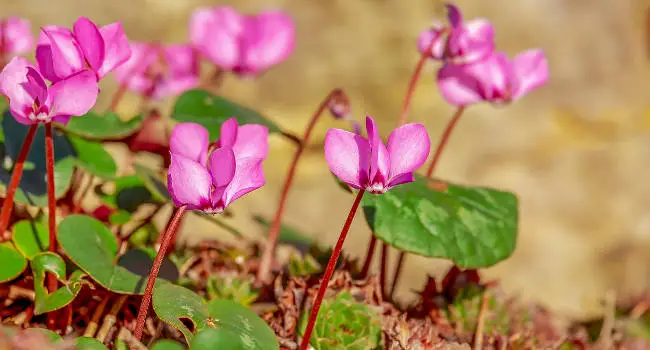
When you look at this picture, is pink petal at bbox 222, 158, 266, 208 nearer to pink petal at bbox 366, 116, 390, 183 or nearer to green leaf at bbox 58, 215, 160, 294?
pink petal at bbox 366, 116, 390, 183

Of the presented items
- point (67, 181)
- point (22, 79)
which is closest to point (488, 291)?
point (67, 181)

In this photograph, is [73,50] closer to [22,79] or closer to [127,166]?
[22,79]

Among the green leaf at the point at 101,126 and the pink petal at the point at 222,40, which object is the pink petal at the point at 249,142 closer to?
the green leaf at the point at 101,126

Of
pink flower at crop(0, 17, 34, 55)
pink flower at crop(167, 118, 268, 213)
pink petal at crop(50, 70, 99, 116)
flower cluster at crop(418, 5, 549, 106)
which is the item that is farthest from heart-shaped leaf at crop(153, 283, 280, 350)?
pink flower at crop(0, 17, 34, 55)

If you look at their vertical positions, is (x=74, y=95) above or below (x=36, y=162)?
above

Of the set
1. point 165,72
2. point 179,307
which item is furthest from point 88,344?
point 165,72

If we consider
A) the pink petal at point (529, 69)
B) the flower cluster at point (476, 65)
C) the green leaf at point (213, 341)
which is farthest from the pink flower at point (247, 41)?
the green leaf at point (213, 341)

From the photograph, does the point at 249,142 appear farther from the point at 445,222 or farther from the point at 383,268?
the point at 383,268
